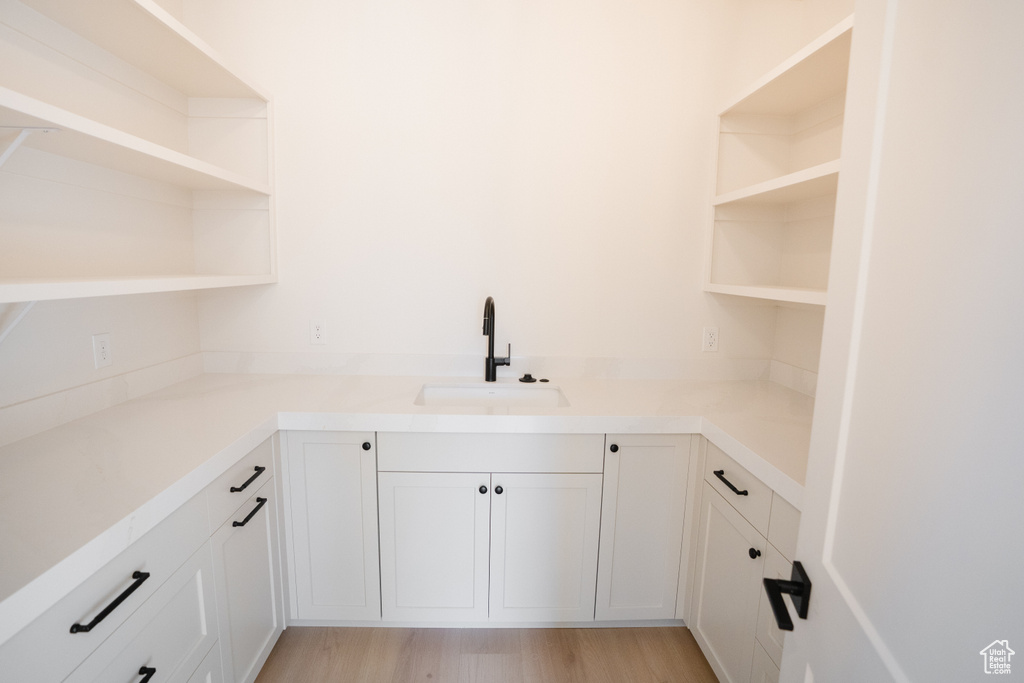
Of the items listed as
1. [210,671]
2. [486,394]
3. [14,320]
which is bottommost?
[210,671]

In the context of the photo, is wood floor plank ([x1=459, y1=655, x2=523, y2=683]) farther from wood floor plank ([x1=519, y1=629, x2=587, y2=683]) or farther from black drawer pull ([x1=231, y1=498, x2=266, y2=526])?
black drawer pull ([x1=231, y1=498, x2=266, y2=526])

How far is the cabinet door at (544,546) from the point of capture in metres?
1.65

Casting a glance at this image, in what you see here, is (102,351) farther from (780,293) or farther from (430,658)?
(780,293)

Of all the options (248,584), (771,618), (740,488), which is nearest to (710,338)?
(740,488)

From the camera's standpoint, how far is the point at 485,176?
6.64 ft

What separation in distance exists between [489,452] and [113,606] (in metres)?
1.01

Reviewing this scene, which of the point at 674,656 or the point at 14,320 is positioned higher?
the point at 14,320

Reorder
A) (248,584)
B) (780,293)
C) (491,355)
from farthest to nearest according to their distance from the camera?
1. (491,355)
2. (780,293)
3. (248,584)

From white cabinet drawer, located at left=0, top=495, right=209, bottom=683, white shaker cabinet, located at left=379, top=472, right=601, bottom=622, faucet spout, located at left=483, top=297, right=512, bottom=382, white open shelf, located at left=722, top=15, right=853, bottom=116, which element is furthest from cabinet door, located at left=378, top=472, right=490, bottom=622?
white open shelf, located at left=722, top=15, right=853, bottom=116

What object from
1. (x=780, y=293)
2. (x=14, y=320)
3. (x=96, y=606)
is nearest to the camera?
(x=96, y=606)

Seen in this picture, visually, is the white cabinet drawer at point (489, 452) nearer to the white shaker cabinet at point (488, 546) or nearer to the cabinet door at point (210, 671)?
the white shaker cabinet at point (488, 546)

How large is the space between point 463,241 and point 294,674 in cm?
173

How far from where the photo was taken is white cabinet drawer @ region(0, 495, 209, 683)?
0.73m

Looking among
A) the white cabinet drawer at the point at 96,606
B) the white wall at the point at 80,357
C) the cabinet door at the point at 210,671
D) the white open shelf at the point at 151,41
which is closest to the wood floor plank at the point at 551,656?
the cabinet door at the point at 210,671
